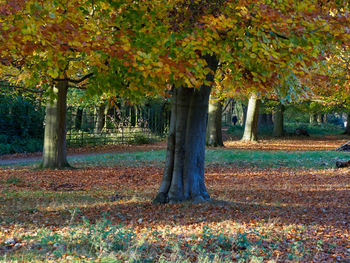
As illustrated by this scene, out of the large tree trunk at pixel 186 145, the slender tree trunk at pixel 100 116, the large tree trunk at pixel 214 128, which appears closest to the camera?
the large tree trunk at pixel 186 145

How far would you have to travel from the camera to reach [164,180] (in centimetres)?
810

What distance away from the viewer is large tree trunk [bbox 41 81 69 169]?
42.0 ft

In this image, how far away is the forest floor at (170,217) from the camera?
4.83m

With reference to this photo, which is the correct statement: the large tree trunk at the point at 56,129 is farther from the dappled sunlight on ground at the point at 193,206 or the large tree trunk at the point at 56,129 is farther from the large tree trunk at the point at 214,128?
the large tree trunk at the point at 214,128

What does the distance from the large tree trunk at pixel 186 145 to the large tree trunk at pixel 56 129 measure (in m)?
6.02

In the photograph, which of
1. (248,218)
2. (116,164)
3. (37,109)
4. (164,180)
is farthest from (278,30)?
(37,109)

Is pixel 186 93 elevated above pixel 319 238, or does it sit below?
above

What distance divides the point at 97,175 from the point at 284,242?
825 centimetres

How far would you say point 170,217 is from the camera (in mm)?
6961

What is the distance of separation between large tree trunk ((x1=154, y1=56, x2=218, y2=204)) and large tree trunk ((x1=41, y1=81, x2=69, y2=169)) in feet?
19.8

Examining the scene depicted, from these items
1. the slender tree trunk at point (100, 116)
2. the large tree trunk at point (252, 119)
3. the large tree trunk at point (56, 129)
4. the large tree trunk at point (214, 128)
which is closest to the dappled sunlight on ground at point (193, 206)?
the large tree trunk at point (56, 129)

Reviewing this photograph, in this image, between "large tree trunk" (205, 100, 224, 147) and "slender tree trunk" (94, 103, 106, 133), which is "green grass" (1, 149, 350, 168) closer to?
"large tree trunk" (205, 100, 224, 147)

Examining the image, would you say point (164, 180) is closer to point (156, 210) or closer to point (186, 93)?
point (156, 210)

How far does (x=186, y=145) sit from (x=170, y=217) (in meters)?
1.52
